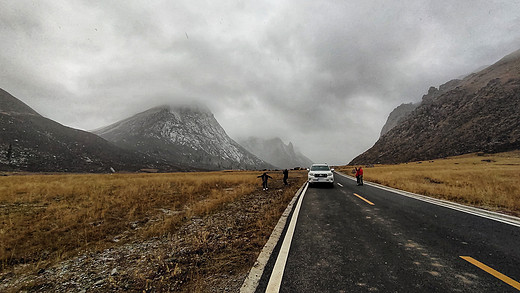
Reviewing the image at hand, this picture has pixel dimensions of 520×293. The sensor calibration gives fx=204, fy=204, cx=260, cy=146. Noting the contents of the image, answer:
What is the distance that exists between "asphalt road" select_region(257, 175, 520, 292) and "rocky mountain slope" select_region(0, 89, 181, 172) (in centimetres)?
13348

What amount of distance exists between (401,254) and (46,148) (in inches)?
6395

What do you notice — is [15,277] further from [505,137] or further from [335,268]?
[505,137]

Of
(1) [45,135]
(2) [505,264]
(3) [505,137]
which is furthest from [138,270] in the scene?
(1) [45,135]

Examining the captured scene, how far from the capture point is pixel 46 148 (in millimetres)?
112562

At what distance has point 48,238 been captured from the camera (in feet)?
19.2

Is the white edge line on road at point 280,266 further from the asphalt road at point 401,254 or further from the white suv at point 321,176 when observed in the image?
the white suv at point 321,176

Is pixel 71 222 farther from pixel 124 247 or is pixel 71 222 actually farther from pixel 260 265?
pixel 260 265

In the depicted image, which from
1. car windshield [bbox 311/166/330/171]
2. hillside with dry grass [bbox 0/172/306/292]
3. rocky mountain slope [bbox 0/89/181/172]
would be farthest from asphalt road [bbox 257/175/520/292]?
rocky mountain slope [bbox 0/89/181/172]

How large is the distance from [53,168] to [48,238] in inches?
5171

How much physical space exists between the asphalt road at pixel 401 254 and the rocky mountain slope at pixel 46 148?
13348 centimetres

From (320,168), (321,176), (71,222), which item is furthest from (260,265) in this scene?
(320,168)

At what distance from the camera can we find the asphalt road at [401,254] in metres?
2.78

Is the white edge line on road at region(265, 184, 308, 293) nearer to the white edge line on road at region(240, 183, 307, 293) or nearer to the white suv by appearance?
the white edge line on road at region(240, 183, 307, 293)

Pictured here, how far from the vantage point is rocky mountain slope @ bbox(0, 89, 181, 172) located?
97.1 meters
